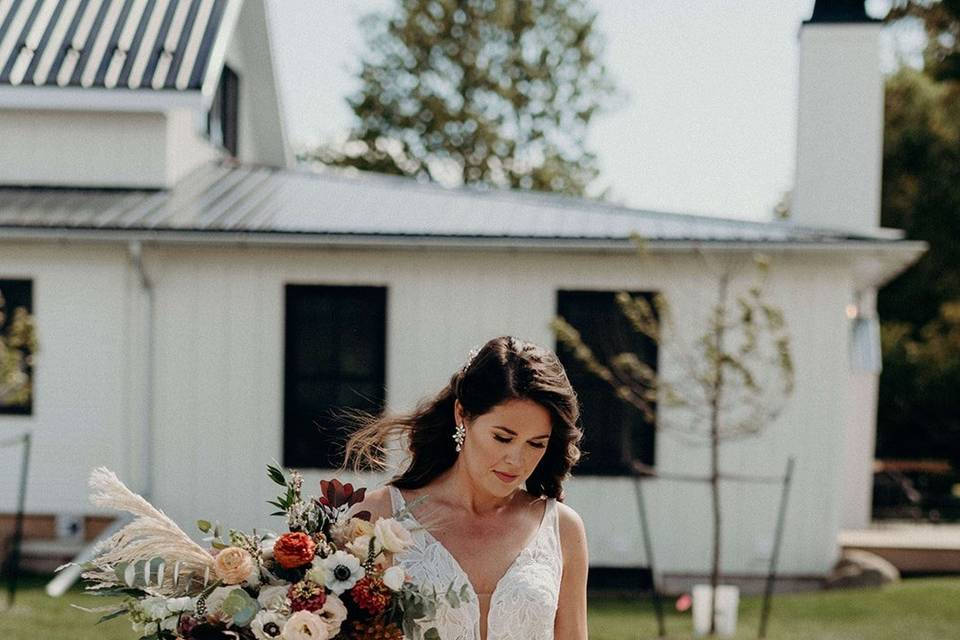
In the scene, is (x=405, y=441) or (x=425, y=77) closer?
(x=405, y=441)

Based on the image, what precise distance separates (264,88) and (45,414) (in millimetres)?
5882

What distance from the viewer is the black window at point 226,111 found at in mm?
13336

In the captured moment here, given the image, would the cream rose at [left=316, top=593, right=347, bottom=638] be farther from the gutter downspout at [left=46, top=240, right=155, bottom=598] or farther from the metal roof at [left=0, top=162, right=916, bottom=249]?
the gutter downspout at [left=46, top=240, right=155, bottom=598]

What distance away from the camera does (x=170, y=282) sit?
10195 millimetres

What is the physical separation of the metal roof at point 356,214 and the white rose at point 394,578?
7114 millimetres

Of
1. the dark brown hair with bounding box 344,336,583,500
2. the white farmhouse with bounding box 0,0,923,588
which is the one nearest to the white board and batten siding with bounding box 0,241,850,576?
the white farmhouse with bounding box 0,0,923,588

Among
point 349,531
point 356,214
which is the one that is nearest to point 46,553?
point 356,214

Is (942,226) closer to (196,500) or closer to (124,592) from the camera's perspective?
(196,500)

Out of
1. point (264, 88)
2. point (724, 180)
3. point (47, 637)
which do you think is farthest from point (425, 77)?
point (47, 637)

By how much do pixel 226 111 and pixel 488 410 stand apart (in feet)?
38.1

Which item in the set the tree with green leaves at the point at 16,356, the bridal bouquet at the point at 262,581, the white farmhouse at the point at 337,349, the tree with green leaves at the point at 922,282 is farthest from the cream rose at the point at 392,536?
the tree with green leaves at the point at 922,282

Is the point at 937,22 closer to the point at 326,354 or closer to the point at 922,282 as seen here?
the point at 922,282

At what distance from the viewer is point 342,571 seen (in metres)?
2.52

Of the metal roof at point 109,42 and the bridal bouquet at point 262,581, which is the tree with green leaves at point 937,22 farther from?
the bridal bouquet at point 262,581
